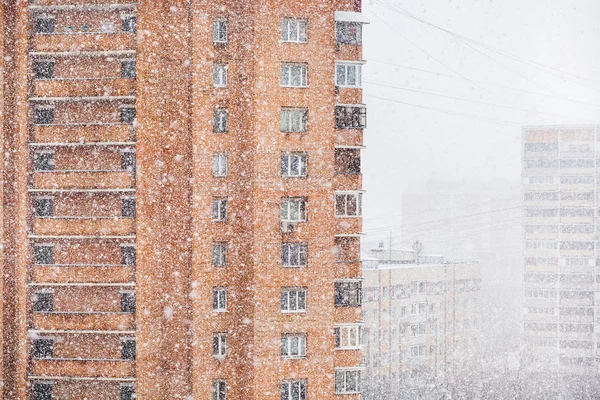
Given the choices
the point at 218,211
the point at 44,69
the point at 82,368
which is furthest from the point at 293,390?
the point at 44,69

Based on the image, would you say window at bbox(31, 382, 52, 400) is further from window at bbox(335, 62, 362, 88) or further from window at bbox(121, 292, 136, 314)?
window at bbox(335, 62, 362, 88)

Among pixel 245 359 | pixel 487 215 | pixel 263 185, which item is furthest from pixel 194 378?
pixel 487 215

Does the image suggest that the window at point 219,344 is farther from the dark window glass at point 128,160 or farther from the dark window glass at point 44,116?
the dark window glass at point 44,116

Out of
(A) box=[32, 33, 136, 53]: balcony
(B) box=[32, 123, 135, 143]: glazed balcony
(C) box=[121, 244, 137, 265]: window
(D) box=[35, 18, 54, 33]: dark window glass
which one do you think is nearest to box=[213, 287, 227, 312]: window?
(C) box=[121, 244, 137, 265]: window

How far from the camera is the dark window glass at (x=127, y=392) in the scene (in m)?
15.8

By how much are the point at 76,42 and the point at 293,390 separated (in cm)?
840

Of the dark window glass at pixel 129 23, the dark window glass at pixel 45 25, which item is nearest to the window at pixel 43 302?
the dark window glass at pixel 45 25

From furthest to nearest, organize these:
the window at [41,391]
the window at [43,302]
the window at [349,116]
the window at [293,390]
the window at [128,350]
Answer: the window at [128,350] < the window at [43,302] < the window at [41,391] < the window at [349,116] < the window at [293,390]

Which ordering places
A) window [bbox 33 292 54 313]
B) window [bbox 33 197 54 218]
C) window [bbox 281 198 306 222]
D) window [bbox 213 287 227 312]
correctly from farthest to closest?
window [bbox 33 197 54 218]
window [bbox 33 292 54 313]
window [bbox 213 287 227 312]
window [bbox 281 198 306 222]

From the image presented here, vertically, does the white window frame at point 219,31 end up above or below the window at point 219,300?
above

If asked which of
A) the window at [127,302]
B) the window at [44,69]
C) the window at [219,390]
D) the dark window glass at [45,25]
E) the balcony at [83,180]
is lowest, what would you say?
the window at [219,390]

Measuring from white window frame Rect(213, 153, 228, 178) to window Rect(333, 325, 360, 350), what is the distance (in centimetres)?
393

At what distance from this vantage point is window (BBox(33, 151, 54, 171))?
1591 centimetres

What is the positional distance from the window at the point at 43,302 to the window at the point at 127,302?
Result: 151cm
